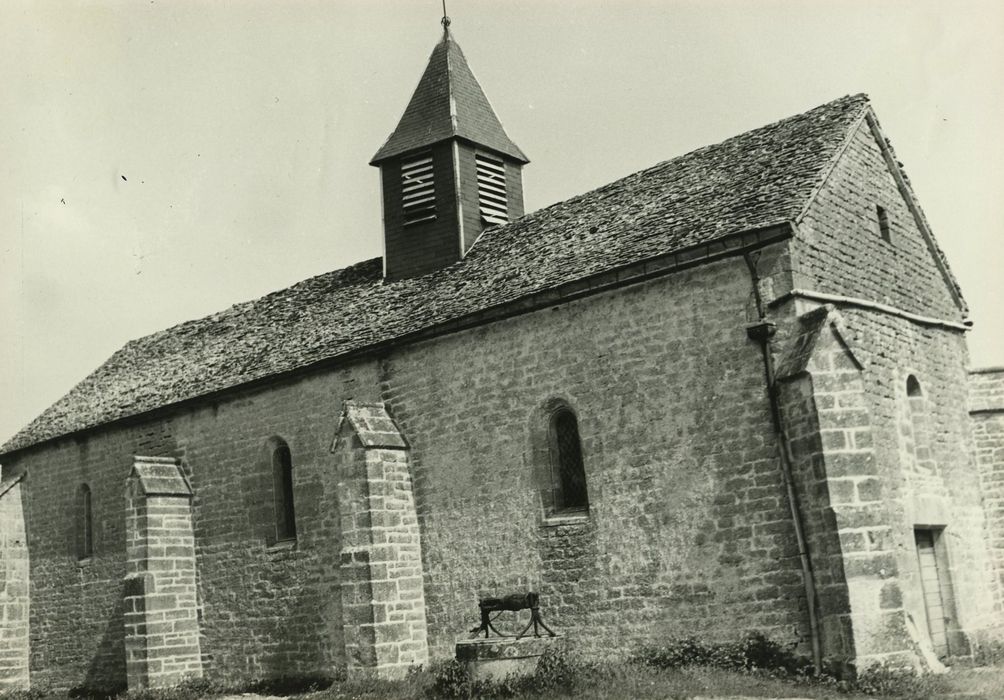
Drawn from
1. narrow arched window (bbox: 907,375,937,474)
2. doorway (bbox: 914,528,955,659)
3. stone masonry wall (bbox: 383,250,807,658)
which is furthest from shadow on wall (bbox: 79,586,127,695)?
narrow arched window (bbox: 907,375,937,474)

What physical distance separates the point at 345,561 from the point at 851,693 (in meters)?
8.02

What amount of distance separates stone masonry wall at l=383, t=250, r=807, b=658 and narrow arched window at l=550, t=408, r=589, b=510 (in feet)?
0.77

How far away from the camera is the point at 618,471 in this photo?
15008 millimetres

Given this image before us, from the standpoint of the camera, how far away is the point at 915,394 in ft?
51.2

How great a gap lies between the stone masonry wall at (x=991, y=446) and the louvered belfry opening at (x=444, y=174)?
9.50m

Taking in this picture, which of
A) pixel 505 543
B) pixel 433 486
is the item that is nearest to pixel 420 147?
pixel 433 486

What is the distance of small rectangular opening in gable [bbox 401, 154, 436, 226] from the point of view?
71.9 feet

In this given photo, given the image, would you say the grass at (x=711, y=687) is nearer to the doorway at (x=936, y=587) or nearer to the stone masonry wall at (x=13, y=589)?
the doorway at (x=936, y=587)

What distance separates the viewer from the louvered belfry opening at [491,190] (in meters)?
22.1

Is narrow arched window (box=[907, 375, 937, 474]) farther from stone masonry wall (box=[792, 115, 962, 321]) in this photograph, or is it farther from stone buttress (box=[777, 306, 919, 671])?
stone buttress (box=[777, 306, 919, 671])

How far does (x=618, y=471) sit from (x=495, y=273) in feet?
15.9

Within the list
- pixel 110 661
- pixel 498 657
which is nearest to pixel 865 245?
pixel 498 657

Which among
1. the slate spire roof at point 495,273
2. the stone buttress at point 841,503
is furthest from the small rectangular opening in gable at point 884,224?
the stone buttress at point 841,503

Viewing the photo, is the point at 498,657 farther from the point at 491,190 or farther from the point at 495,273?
the point at 491,190
